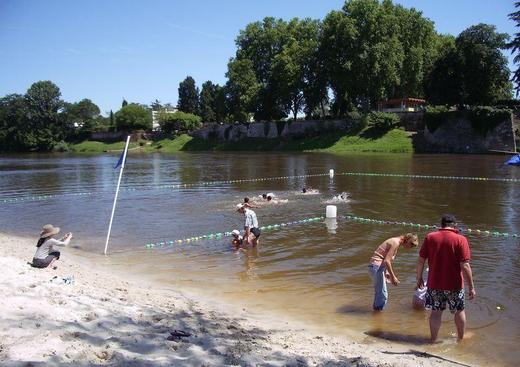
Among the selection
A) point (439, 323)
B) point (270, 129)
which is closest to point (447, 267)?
point (439, 323)

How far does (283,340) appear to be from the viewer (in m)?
8.12

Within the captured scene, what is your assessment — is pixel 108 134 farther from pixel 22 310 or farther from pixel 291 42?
pixel 22 310

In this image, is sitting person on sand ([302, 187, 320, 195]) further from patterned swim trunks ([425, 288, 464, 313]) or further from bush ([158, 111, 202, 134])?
bush ([158, 111, 202, 134])

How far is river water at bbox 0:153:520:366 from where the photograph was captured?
9.84 m

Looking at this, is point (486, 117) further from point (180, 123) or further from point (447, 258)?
point (180, 123)

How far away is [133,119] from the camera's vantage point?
429ft

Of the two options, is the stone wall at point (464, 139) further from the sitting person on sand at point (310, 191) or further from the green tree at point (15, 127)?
the green tree at point (15, 127)

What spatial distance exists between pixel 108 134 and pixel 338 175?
102367mm

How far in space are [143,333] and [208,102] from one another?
438 ft

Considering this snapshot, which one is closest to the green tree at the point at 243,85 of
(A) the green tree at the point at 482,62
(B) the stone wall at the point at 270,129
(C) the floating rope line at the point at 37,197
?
(B) the stone wall at the point at 270,129

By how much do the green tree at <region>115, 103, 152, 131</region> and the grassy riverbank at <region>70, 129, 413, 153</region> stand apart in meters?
7.99

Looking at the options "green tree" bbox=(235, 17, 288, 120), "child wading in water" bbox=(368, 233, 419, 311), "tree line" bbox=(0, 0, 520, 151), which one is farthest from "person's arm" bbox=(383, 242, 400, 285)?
"green tree" bbox=(235, 17, 288, 120)

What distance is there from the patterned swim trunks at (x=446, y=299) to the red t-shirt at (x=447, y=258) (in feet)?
0.26

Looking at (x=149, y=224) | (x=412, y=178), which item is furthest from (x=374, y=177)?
(x=149, y=224)
